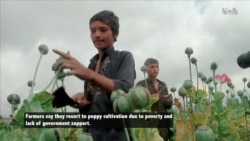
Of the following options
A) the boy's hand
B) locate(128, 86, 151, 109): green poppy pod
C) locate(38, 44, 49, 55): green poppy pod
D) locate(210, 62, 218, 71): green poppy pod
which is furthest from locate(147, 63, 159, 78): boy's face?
locate(128, 86, 151, 109): green poppy pod

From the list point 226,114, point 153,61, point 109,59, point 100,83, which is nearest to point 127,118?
point 100,83

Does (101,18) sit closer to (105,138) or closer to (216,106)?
(105,138)

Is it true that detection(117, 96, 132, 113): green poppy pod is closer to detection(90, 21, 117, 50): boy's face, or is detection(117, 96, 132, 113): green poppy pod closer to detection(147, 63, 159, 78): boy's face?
detection(90, 21, 117, 50): boy's face

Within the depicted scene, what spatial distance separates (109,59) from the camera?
4.67 ft

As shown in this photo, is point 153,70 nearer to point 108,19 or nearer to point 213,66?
point 213,66

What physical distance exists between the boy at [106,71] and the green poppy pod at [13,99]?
0.57ft

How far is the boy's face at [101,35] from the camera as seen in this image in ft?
4.71

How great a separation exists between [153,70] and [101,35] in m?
1.50

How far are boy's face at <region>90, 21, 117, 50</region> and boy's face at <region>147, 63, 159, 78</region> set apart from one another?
4.71 ft

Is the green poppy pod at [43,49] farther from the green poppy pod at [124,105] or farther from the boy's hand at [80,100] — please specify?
the green poppy pod at [124,105]

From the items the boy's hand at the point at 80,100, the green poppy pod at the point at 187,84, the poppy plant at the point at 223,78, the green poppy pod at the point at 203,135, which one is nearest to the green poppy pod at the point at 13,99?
the boy's hand at the point at 80,100

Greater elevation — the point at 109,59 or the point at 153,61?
the point at 153,61

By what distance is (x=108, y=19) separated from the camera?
149 centimetres

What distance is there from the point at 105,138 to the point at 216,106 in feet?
2.58
